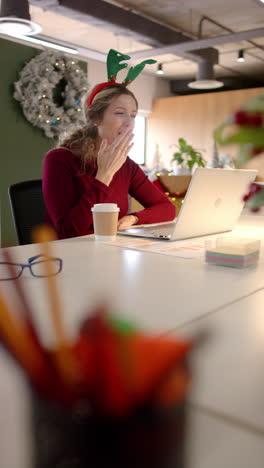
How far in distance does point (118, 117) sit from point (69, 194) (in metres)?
0.42

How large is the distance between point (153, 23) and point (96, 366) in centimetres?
536

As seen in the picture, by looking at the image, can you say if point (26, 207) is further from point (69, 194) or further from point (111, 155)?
point (111, 155)

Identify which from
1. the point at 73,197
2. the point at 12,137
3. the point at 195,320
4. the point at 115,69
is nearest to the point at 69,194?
the point at 73,197

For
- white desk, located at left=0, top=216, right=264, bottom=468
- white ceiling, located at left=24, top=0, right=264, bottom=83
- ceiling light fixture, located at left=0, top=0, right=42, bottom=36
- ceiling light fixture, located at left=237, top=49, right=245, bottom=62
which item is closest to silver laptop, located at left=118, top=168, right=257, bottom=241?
white desk, located at left=0, top=216, right=264, bottom=468

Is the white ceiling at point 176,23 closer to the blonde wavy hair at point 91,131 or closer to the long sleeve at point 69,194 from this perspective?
the blonde wavy hair at point 91,131

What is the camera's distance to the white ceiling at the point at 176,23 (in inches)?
183

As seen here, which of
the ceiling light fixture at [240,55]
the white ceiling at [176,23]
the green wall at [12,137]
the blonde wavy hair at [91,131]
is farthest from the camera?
the ceiling light fixture at [240,55]

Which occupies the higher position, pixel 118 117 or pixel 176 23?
pixel 176 23

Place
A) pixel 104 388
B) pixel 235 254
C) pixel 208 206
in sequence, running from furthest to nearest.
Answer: pixel 208 206
pixel 235 254
pixel 104 388

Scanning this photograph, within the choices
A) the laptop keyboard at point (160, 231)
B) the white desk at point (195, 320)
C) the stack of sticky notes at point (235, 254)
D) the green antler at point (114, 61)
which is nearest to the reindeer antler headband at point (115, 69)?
the green antler at point (114, 61)

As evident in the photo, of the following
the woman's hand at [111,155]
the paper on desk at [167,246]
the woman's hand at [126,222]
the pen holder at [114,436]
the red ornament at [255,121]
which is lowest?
the woman's hand at [126,222]

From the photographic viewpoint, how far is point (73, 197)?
1.68 m

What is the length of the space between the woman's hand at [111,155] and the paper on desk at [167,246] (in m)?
0.44

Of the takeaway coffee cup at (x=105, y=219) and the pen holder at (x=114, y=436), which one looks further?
the takeaway coffee cup at (x=105, y=219)
